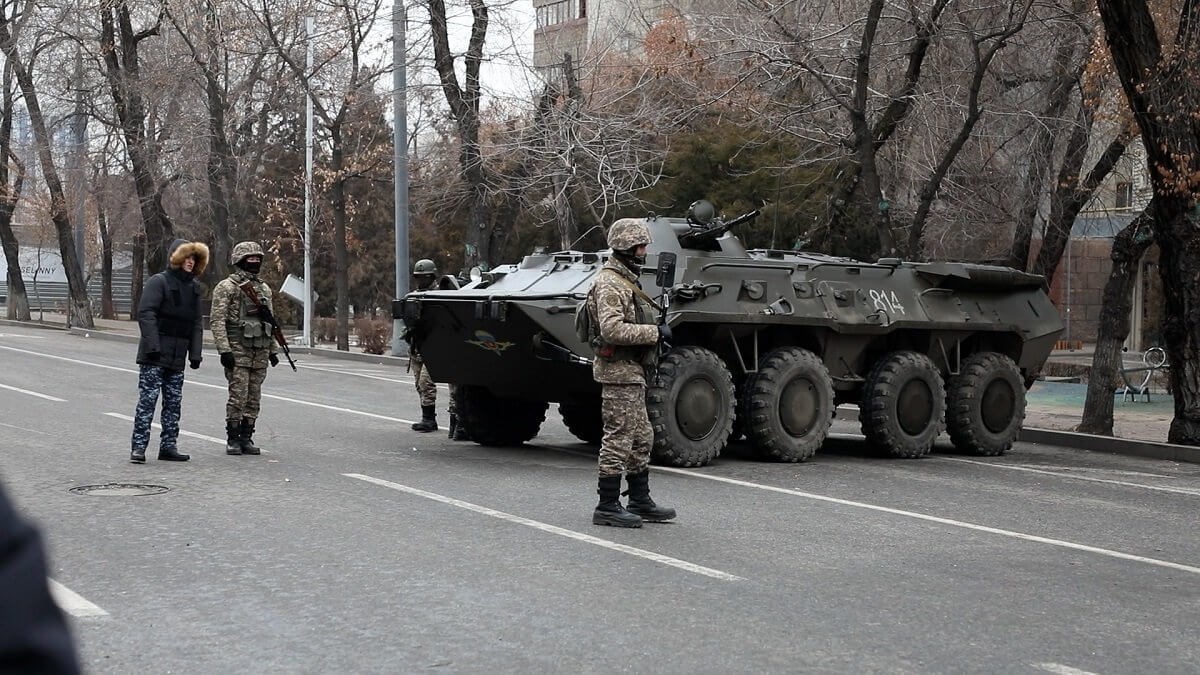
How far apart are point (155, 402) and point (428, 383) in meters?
3.65

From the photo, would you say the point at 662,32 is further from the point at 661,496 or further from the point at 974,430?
the point at 661,496

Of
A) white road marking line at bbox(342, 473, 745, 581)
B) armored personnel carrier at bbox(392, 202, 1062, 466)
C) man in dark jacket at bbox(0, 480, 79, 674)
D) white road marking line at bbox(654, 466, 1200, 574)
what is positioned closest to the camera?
man in dark jacket at bbox(0, 480, 79, 674)

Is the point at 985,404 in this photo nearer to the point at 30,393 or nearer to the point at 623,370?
the point at 623,370

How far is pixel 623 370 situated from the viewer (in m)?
8.83

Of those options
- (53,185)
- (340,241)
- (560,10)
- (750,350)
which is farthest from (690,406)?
(560,10)

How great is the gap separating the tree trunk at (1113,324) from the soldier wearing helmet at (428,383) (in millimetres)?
7292

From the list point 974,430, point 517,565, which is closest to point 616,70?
point 974,430

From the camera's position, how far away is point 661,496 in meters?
10.4

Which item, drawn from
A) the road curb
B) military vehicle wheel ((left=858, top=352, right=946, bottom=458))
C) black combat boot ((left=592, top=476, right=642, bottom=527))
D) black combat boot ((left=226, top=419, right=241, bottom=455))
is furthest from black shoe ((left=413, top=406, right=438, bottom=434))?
the road curb

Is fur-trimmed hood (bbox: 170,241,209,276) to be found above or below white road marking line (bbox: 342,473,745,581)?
above

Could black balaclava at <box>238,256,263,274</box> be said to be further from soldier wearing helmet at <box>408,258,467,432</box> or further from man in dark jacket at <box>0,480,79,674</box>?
man in dark jacket at <box>0,480,79,674</box>

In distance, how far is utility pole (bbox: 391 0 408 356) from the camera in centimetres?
2811

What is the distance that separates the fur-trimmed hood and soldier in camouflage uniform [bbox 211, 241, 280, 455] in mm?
313

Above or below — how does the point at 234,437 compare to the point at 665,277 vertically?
below
